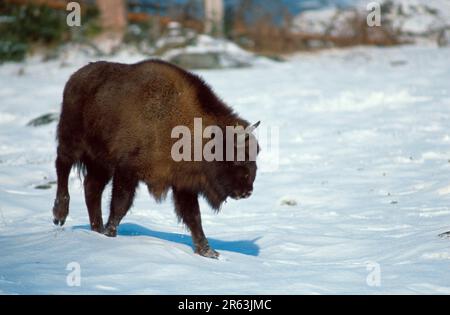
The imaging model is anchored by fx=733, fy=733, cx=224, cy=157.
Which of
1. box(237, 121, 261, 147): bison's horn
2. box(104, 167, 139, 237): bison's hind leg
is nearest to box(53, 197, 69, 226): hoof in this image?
box(104, 167, 139, 237): bison's hind leg

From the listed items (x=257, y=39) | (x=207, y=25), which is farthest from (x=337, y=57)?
(x=207, y=25)

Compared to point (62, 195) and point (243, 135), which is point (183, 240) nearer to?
point (62, 195)

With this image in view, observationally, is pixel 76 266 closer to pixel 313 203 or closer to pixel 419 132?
pixel 313 203

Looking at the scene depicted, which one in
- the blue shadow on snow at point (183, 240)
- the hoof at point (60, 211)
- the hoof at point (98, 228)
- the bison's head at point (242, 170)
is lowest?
the blue shadow on snow at point (183, 240)

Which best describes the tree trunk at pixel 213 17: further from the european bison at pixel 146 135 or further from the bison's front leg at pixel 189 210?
the bison's front leg at pixel 189 210

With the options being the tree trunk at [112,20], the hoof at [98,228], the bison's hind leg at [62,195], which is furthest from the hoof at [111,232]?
the tree trunk at [112,20]

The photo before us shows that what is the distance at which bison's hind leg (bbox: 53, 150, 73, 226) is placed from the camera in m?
7.71

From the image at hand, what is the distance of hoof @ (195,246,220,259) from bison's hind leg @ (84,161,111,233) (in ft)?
3.96

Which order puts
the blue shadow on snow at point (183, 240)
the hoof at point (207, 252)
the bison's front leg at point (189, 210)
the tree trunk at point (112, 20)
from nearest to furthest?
the hoof at point (207, 252) → the bison's front leg at point (189, 210) → the blue shadow on snow at point (183, 240) → the tree trunk at point (112, 20)

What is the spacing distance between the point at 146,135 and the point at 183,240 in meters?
1.65

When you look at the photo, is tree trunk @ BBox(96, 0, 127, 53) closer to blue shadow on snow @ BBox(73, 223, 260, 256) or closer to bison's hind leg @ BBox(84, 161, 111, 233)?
blue shadow on snow @ BBox(73, 223, 260, 256)

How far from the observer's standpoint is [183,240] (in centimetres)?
809

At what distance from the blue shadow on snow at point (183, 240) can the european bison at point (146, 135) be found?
53cm

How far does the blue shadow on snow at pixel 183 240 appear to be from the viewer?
25.7 feet
